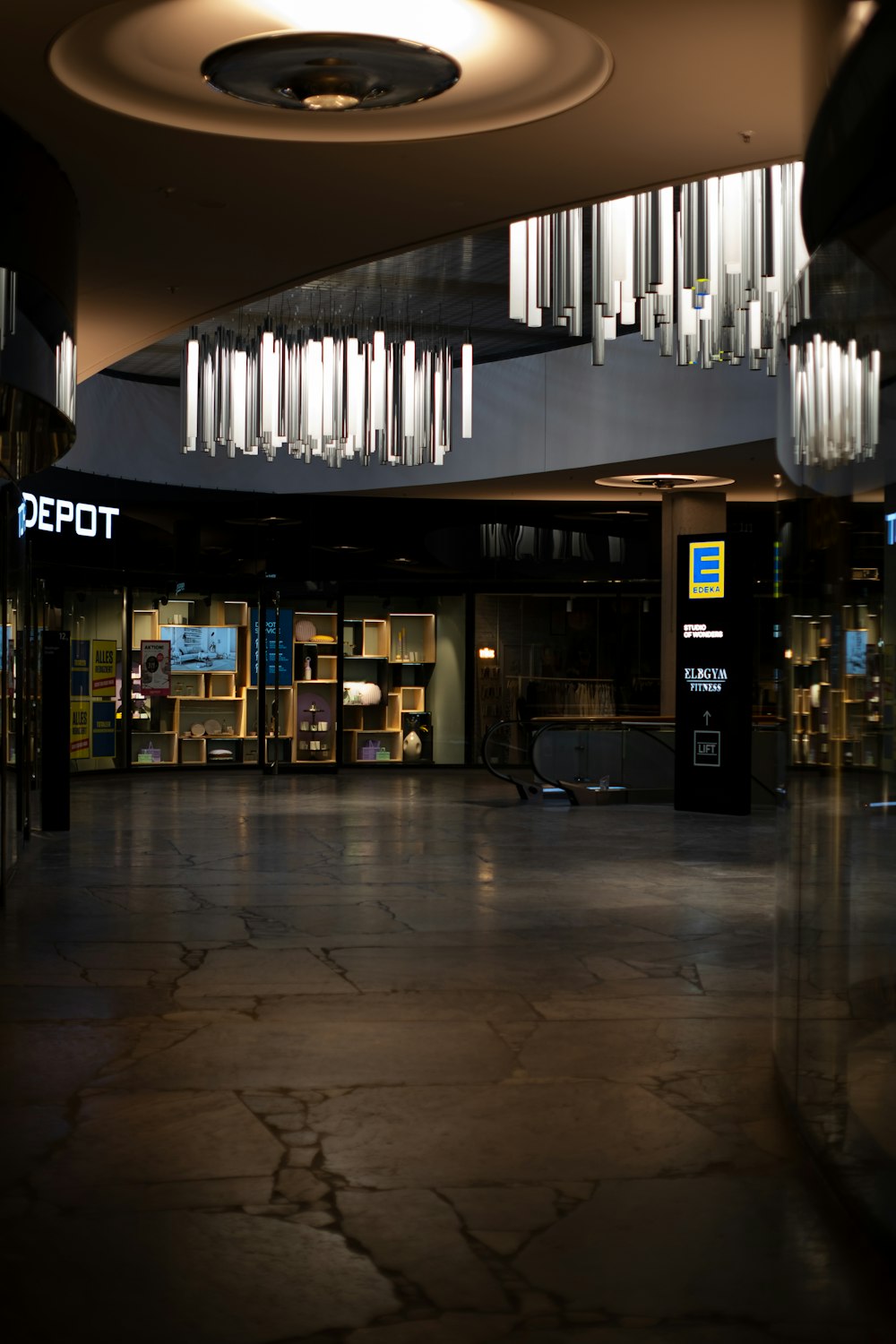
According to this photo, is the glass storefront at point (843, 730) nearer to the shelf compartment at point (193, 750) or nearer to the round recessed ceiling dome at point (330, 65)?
the round recessed ceiling dome at point (330, 65)

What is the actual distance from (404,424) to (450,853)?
4.66 metres

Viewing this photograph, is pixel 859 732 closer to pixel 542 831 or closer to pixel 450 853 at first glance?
pixel 450 853

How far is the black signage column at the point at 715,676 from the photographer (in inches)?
629

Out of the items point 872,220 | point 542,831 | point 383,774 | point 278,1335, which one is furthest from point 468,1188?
point 383,774

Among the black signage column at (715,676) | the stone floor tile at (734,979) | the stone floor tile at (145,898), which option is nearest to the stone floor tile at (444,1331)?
the stone floor tile at (734,979)

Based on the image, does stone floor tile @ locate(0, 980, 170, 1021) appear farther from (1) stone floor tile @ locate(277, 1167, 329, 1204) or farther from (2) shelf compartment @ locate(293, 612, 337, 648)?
(2) shelf compartment @ locate(293, 612, 337, 648)

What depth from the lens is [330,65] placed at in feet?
20.7

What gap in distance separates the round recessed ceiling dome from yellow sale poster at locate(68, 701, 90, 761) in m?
14.4

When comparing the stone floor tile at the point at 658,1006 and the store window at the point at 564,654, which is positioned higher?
the store window at the point at 564,654

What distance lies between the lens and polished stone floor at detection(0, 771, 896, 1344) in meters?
3.46

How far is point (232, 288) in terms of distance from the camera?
9758 millimetres

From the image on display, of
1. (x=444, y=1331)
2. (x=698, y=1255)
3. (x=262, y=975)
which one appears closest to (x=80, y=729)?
(x=262, y=975)

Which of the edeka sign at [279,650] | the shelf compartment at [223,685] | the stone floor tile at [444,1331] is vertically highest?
the edeka sign at [279,650]

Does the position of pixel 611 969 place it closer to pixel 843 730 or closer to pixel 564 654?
pixel 843 730
